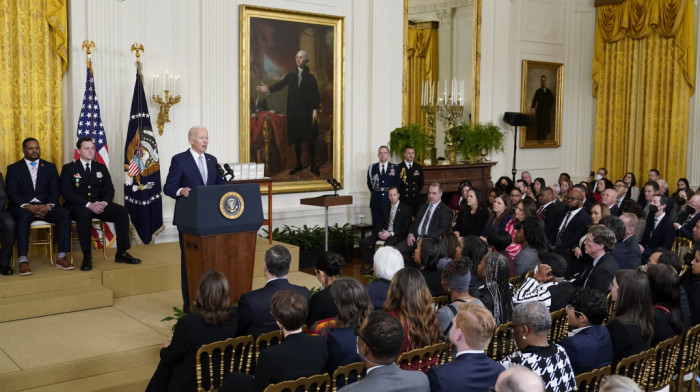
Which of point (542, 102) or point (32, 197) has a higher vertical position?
point (542, 102)

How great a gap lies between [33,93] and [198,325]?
5.20m

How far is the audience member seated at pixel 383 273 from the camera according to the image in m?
4.82

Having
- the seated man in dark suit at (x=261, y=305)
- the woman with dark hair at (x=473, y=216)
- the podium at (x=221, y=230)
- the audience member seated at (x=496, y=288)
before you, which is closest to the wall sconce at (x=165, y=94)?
the podium at (x=221, y=230)

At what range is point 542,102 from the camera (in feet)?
48.6

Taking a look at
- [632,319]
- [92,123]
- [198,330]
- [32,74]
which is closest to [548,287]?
[632,319]

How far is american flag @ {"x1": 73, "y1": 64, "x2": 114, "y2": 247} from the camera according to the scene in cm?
807

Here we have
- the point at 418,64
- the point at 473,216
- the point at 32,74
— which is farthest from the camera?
the point at 418,64

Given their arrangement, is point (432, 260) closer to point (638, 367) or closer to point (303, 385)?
point (638, 367)

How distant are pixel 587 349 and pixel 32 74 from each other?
22.7 ft

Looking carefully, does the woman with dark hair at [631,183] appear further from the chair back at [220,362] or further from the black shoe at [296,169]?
the chair back at [220,362]

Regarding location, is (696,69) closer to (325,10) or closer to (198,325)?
(325,10)

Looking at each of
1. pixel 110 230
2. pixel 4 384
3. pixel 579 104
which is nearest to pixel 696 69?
pixel 579 104

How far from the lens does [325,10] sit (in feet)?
35.8

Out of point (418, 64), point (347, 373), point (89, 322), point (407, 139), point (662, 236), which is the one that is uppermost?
point (418, 64)
